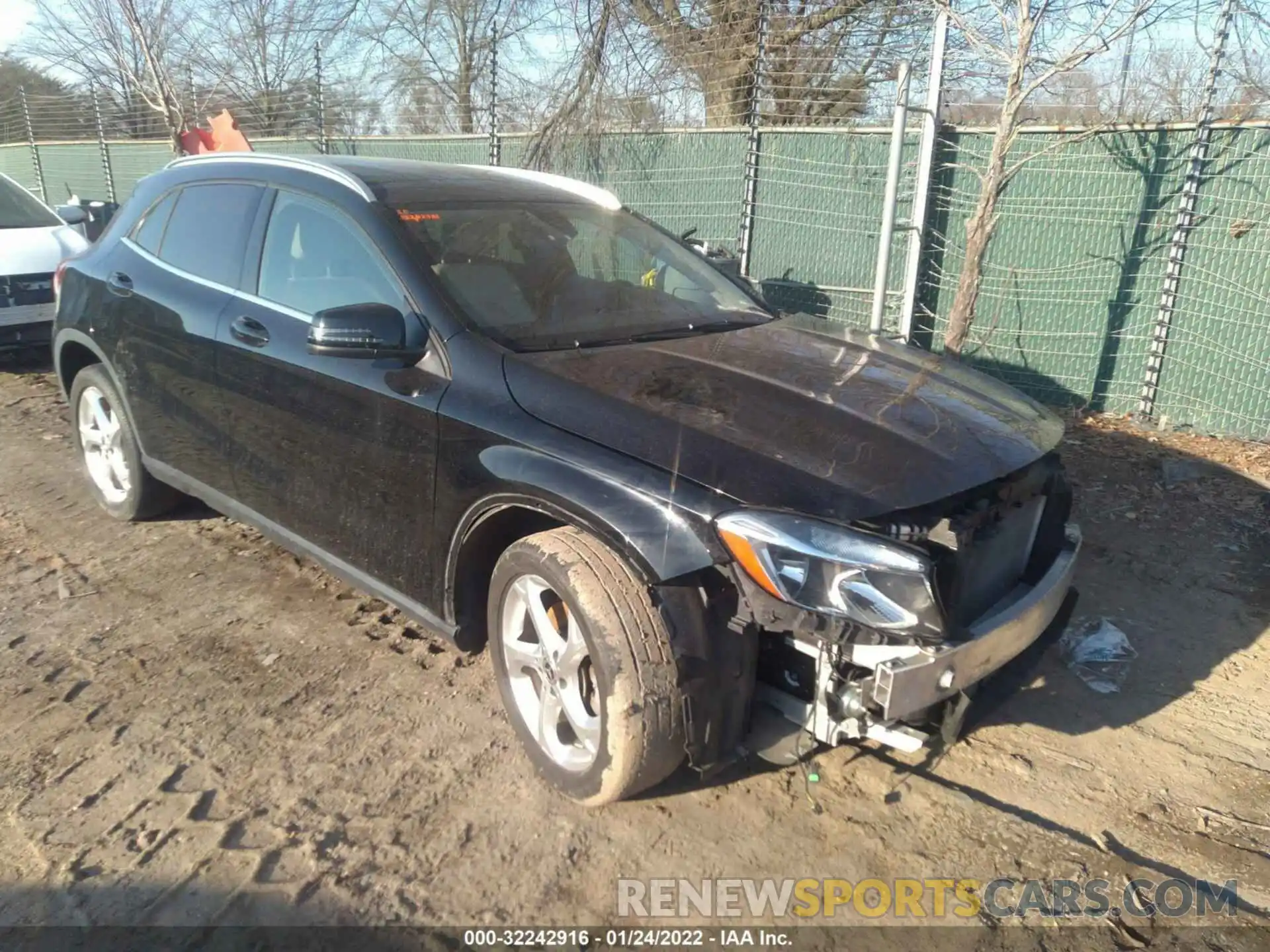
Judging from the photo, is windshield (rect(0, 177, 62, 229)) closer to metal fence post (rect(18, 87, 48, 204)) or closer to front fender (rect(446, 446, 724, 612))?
front fender (rect(446, 446, 724, 612))

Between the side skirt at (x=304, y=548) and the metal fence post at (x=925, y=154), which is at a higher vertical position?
the metal fence post at (x=925, y=154)

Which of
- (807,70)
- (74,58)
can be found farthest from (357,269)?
(74,58)

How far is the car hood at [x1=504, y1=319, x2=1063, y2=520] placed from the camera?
7.80 ft

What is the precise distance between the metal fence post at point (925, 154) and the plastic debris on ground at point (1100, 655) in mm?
2828

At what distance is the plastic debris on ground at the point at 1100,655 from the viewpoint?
350 centimetres

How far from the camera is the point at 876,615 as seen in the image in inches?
88.9

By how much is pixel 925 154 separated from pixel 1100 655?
12.0 feet

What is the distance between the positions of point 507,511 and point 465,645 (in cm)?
56

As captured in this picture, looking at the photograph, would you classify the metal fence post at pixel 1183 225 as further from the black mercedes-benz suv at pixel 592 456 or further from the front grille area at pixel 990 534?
the front grille area at pixel 990 534

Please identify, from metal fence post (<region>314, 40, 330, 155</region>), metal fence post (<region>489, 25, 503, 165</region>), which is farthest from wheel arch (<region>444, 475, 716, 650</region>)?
metal fence post (<region>314, 40, 330, 155</region>)

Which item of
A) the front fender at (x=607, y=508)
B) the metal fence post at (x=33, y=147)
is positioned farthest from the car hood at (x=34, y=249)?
the metal fence post at (x=33, y=147)

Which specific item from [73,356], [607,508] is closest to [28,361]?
[73,356]

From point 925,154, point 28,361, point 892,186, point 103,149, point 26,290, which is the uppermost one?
point 925,154

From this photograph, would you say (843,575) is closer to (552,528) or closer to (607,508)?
(607,508)
